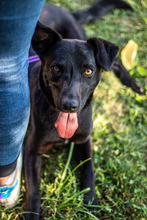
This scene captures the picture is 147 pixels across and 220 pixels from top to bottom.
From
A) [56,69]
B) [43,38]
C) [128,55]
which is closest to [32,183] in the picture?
[56,69]

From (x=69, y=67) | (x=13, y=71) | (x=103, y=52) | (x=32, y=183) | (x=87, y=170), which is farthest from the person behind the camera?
(x=87, y=170)

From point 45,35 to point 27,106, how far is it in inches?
27.4

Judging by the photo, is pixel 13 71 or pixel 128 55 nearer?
pixel 13 71

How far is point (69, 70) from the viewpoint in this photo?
184 centimetres

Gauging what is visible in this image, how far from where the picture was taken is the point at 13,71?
1351 millimetres

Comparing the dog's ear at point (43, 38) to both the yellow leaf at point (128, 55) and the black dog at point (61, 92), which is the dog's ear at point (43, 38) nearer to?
the black dog at point (61, 92)

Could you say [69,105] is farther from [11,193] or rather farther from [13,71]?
[11,193]

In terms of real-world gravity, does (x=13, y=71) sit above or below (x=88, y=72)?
above

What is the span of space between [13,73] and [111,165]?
1.55 meters

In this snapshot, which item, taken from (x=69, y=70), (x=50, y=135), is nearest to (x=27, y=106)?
(x=69, y=70)

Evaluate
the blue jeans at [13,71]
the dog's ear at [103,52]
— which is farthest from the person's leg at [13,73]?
the dog's ear at [103,52]

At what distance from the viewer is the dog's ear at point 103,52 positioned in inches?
75.9

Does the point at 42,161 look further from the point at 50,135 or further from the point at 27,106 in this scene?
the point at 27,106

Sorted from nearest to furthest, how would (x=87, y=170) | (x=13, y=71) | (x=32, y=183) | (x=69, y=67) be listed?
1. (x=13, y=71)
2. (x=69, y=67)
3. (x=32, y=183)
4. (x=87, y=170)
